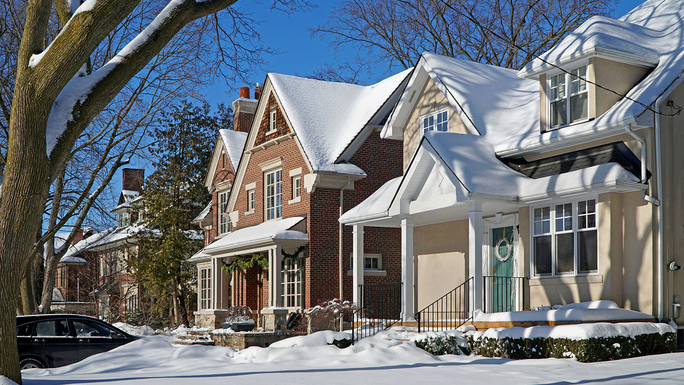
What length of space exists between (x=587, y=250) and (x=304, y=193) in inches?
437

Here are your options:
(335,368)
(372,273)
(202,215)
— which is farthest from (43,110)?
(202,215)

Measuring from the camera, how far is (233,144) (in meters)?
29.7

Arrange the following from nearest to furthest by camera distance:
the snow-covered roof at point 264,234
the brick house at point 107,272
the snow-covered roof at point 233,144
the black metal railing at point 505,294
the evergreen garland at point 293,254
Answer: the black metal railing at point 505,294
the snow-covered roof at point 264,234
the evergreen garland at point 293,254
the snow-covered roof at point 233,144
the brick house at point 107,272

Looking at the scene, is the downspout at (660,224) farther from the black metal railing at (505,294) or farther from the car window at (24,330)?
the car window at (24,330)

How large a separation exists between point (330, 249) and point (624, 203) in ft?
36.2

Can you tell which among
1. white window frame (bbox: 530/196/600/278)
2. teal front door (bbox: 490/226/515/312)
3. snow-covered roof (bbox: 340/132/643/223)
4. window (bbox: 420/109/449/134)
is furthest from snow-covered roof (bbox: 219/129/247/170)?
white window frame (bbox: 530/196/600/278)

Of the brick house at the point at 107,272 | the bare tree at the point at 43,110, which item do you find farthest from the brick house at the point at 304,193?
the bare tree at the point at 43,110

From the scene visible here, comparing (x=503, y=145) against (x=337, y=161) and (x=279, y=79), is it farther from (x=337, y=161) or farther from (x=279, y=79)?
(x=279, y=79)

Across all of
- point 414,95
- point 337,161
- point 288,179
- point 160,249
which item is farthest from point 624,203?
point 160,249

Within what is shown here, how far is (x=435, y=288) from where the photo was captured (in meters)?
18.0

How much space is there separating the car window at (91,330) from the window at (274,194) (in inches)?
413

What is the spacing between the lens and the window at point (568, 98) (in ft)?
46.7

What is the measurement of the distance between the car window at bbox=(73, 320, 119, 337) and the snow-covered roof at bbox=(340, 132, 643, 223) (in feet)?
22.7

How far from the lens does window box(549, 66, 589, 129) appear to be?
46.7ft
